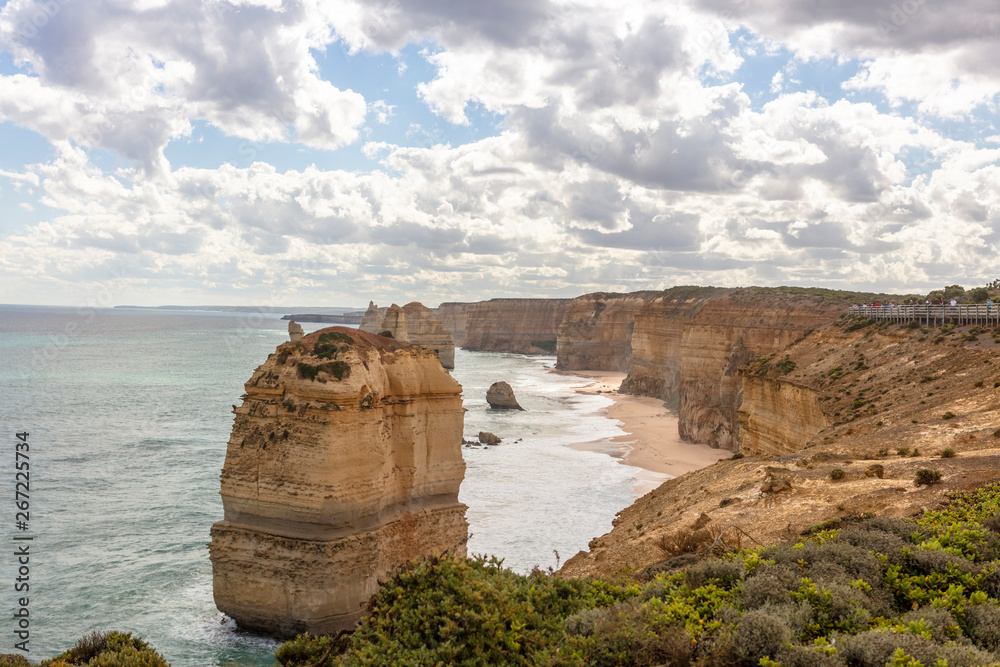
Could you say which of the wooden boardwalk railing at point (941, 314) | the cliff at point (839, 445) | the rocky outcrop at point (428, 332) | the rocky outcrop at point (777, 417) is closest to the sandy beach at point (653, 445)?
the rocky outcrop at point (777, 417)

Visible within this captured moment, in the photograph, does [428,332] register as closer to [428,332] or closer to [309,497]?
[428,332]

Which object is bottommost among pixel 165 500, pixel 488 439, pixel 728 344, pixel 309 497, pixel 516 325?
pixel 165 500

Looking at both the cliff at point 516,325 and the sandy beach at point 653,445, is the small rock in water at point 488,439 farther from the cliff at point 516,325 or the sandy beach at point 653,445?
the cliff at point 516,325

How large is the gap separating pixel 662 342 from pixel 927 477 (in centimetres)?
6632

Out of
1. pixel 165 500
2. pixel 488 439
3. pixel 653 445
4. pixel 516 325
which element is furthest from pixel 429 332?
pixel 165 500

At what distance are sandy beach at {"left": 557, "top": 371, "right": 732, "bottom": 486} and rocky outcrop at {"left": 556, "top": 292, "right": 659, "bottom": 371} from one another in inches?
1575

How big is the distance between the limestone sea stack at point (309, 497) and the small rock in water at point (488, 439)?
30.9m

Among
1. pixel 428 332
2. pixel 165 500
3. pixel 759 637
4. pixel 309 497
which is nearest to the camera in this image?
pixel 759 637

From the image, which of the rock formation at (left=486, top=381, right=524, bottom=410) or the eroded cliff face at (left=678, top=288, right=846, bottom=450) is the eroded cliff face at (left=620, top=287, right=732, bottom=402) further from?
the rock formation at (left=486, top=381, right=524, bottom=410)

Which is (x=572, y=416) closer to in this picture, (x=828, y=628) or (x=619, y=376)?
(x=619, y=376)

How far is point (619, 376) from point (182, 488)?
87871mm

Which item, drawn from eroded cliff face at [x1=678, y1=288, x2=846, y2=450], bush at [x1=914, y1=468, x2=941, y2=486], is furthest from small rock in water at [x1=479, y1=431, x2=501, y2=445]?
bush at [x1=914, y1=468, x2=941, y2=486]

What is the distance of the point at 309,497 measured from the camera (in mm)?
18281

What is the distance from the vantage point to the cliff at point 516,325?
171625 mm
